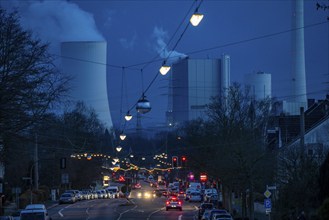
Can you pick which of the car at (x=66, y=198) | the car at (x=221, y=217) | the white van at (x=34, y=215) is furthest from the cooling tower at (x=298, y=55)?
the white van at (x=34, y=215)

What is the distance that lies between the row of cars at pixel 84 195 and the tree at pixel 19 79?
161 ft

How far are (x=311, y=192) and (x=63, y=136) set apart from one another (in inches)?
2453

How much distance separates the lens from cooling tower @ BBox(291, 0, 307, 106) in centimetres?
13050

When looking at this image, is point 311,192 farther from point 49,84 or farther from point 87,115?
point 87,115

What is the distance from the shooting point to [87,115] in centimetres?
12012

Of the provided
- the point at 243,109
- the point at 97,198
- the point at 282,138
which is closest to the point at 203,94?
the point at 97,198

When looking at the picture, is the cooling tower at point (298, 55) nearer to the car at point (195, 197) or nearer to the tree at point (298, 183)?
the car at point (195, 197)

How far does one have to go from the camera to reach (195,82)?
188 meters

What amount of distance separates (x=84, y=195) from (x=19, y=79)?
6708cm

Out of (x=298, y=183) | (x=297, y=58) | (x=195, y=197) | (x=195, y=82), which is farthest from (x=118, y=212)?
(x=195, y=82)

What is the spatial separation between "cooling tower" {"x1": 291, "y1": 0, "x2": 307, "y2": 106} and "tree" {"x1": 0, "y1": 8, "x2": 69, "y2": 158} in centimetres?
10029

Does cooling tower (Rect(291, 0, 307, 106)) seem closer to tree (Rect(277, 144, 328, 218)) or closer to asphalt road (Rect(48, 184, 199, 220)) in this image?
asphalt road (Rect(48, 184, 199, 220))

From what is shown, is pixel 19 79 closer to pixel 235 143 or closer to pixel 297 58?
pixel 235 143

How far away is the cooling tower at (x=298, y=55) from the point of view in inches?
5138
